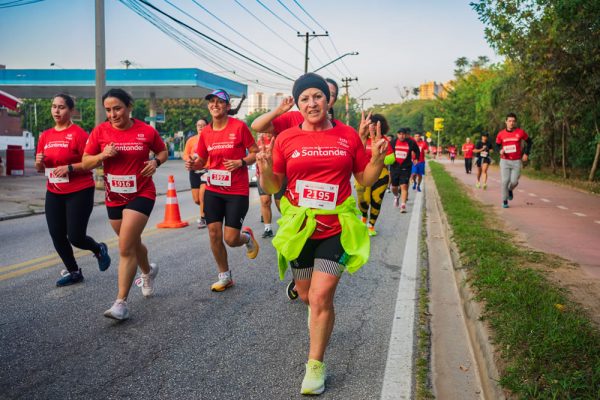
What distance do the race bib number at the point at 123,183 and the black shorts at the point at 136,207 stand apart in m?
0.11

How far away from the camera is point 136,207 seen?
4.67m

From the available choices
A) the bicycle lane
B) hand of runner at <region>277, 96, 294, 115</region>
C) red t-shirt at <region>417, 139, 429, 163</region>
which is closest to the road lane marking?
hand of runner at <region>277, 96, 294, 115</region>

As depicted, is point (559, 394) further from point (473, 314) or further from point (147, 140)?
point (147, 140)

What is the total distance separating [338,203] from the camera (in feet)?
11.1

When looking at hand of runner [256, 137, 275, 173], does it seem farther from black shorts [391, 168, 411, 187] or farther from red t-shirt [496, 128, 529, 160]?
red t-shirt [496, 128, 529, 160]

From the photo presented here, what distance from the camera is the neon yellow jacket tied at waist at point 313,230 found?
129 inches

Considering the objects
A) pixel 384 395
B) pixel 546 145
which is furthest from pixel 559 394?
pixel 546 145

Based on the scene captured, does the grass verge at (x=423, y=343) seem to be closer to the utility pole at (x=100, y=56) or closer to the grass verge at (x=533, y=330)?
the grass verge at (x=533, y=330)

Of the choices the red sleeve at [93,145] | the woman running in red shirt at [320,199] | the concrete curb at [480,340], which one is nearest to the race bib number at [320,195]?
the woman running in red shirt at [320,199]

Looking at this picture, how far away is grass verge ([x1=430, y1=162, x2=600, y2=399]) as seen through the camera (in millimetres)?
2928

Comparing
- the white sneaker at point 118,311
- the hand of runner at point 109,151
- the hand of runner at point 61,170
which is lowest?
the white sneaker at point 118,311

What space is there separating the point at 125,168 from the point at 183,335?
166 centimetres

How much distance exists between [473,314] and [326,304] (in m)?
1.87

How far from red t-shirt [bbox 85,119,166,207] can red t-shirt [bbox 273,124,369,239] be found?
1916mm
